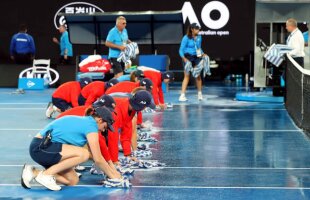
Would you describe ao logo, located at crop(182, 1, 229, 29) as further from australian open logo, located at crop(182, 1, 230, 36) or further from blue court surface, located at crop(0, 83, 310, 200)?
blue court surface, located at crop(0, 83, 310, 200)

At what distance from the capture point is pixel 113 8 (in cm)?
2644

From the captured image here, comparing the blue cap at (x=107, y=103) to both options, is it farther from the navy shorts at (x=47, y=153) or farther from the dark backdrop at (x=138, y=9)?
the dark backdrop at (x=138, y=9)

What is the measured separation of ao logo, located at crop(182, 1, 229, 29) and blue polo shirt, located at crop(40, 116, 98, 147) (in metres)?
17.9

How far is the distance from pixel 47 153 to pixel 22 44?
55.2 ft

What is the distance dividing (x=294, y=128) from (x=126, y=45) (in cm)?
527

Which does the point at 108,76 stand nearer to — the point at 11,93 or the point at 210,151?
the point at 11,93

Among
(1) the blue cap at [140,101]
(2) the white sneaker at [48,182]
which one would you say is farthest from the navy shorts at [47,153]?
(1) the blue cap at [140,101]

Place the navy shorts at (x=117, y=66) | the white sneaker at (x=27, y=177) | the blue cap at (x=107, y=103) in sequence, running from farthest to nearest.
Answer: the navy shorts at (x=117, y=66)
the blue cap at (x=107, y=103)
the white sneaker at (x=27, y=177)

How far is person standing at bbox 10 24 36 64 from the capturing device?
24.7 meters

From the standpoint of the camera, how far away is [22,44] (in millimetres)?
24906

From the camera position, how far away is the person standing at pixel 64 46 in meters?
25.3

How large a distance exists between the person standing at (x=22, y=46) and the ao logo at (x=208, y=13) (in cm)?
521

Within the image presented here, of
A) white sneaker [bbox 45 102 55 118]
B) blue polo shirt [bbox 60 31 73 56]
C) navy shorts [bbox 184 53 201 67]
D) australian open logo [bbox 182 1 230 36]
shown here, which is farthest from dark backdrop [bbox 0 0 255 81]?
white sneaker [bbox 45 102 55 118]

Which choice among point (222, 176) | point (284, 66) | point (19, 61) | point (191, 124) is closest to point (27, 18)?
point (19, 61)
